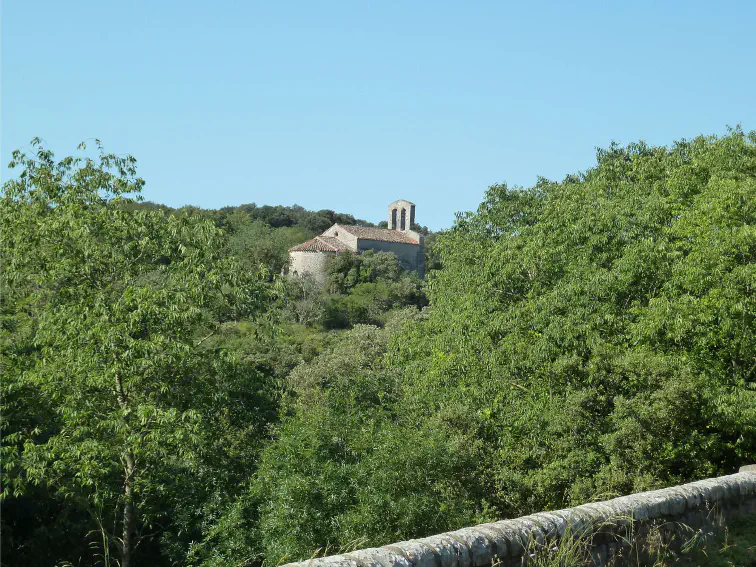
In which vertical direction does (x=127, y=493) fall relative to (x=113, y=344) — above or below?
below

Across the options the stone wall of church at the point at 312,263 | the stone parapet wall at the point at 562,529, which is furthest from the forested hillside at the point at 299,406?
the stone wall of church at the point at 312,263

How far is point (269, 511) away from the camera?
11.7m

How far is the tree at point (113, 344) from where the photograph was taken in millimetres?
12359

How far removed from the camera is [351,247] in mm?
78438

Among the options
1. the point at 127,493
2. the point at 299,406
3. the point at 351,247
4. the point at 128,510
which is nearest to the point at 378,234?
the point at 351,247

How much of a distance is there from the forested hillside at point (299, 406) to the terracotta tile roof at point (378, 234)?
205ft

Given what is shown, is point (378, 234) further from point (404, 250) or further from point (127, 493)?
point (127, 493)

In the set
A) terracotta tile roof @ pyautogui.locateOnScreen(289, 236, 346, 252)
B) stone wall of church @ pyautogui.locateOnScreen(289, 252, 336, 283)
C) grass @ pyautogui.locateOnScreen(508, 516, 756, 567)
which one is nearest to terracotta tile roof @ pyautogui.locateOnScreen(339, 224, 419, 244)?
terracotta tile roof @ pyautogui.locateOnScreen(289, 236, 346, 252)

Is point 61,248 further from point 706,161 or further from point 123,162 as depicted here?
point 706,161

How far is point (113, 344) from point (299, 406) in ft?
14.3

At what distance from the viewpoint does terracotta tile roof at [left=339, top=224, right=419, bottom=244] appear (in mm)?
80812

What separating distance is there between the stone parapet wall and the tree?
7.20m

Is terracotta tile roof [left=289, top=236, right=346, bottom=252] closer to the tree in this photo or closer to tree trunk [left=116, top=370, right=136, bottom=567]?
the tree

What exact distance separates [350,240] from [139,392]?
65886mm
